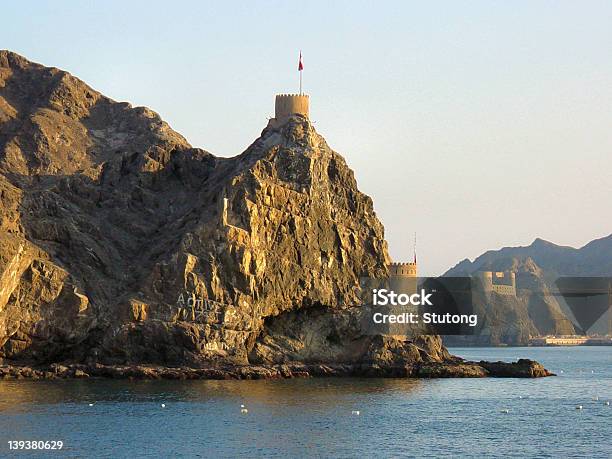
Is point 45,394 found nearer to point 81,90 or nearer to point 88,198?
point 88,198

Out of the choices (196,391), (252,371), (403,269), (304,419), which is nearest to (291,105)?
(403,269)

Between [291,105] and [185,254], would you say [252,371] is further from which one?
[291,105]

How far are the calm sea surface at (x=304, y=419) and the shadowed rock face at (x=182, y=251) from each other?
8798 mm

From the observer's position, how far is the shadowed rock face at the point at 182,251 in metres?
123

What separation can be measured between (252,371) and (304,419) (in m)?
35.1

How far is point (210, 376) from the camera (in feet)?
400

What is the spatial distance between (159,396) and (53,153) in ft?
175

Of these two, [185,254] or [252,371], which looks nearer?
[252,371]

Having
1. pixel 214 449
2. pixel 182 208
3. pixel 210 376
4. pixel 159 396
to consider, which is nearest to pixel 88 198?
pixel 182 208

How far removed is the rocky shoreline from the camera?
391 feet

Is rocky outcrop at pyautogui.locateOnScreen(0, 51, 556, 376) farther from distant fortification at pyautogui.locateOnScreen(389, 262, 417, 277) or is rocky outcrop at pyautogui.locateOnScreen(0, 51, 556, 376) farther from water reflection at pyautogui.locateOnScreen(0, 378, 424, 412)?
water reflection at pyautogui.locateOnScreen(0, 378, 424, 412)

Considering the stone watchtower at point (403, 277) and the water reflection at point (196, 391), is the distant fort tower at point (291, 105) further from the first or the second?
the water reflection at point (196, 391)

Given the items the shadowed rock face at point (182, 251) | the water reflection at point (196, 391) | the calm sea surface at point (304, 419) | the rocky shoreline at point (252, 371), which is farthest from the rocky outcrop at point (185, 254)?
the calm sea surface at point (304, 419)

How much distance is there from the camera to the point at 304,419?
8938 cm
